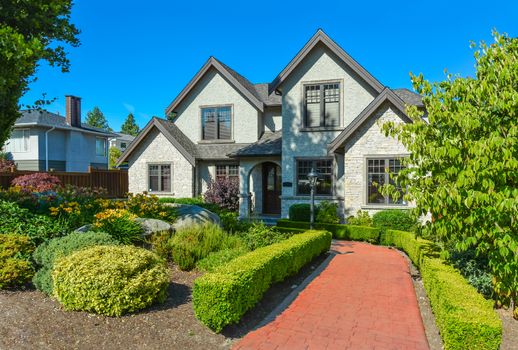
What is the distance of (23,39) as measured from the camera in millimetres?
7895

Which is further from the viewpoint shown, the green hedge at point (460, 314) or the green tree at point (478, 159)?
the green tree at point (478, 159)

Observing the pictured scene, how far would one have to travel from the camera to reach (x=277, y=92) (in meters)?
18.9

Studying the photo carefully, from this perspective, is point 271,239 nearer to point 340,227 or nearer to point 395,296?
point 395,296

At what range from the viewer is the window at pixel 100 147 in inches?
Answer: 1502

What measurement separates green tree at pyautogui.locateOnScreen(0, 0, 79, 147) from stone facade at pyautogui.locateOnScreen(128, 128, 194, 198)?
10.6 metres

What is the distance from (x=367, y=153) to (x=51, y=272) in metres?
12.9

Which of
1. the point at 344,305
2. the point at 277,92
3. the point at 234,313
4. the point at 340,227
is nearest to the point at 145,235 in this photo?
the point at 234,313

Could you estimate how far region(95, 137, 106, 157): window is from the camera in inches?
1502

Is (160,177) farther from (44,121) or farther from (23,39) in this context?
(44,121)

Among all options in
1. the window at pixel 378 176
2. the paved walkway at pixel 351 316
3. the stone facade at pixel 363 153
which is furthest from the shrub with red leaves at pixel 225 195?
the paved walkway at pixel 351 316

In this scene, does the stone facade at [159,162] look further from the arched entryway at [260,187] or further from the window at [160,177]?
the arched entryway at [260,187]

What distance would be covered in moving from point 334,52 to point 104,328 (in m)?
15.7

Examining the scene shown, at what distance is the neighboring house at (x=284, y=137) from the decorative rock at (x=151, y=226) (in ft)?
30.3

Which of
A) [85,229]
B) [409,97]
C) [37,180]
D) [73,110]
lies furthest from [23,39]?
[73,110]
